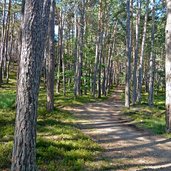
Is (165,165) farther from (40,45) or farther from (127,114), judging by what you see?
(127,114)

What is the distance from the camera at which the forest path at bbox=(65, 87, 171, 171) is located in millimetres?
9648

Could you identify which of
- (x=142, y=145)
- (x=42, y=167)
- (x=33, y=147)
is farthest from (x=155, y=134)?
(x=33, y=147)

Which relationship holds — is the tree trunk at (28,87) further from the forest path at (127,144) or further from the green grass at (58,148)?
the forest path at (127,144)

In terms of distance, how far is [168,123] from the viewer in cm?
1409

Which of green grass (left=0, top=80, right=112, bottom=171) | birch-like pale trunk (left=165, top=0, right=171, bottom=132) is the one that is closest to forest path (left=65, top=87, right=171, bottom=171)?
green grass (left=0, top=80, right=112, bottom=171)

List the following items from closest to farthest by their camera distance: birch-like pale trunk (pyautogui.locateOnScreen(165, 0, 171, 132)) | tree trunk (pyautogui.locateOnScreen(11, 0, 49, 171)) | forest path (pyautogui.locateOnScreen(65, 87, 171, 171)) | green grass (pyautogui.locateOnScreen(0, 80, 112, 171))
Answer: tree trunk (pyautogui.locateOnScreen(11, 0, 49, 171)) → green grass (pyautogui.locateOnScreen(0, 80, 112, 171)) → forest path (pyautogui.locateOnScreen(65, 87, 171, 171)) → birch-like pale trunk (pyautogui.locateOnScreen(165, 0, 171, 132))

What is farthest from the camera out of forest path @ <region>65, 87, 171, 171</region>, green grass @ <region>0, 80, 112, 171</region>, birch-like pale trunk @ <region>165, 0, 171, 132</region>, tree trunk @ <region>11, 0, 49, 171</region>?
birch-like pale trunk @ <region>165, 0, 171, 132</region>

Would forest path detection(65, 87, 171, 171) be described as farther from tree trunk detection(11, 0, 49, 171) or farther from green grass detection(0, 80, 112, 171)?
tree trunk detection(11, 0, 49, 171)

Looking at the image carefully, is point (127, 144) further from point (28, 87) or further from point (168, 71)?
point (28, 87)

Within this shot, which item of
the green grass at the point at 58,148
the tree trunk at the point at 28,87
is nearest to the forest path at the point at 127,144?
the green grass at the point at 58,148

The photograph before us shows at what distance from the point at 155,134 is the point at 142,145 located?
232 centimetres

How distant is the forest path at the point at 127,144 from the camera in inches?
380

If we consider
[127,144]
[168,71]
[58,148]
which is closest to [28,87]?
[58,148]

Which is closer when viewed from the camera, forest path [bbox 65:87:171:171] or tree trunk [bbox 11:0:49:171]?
tree trunk [bbox 11:0:49:171]
